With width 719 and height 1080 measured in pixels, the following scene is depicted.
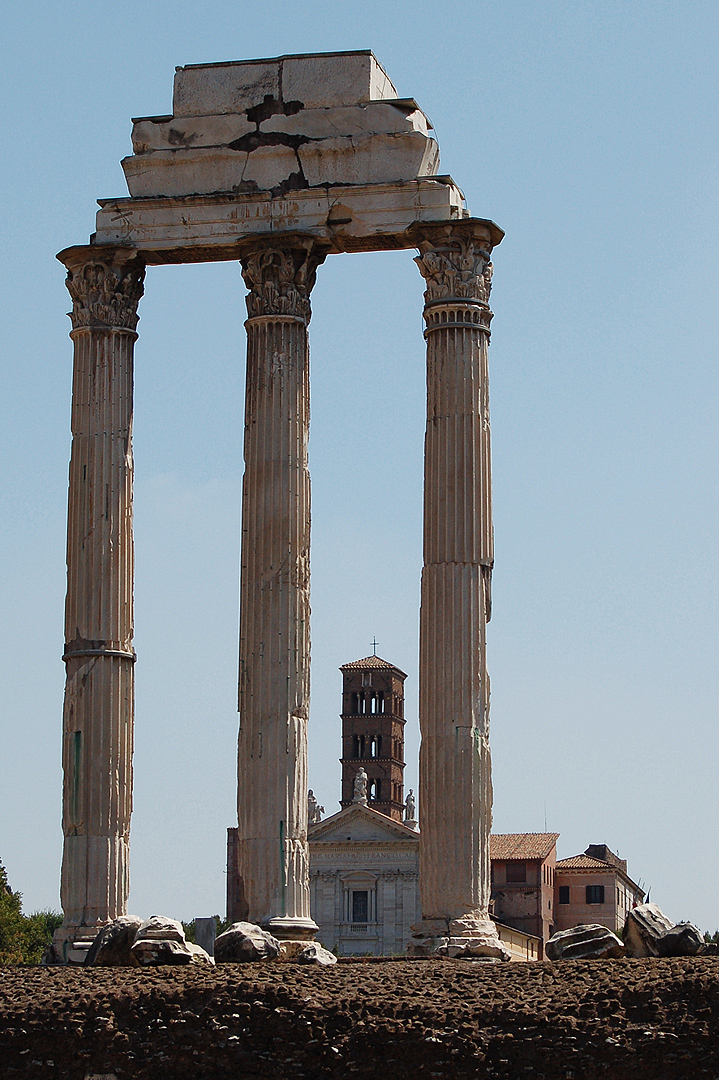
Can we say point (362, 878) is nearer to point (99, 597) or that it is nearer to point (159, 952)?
point (99, 597)

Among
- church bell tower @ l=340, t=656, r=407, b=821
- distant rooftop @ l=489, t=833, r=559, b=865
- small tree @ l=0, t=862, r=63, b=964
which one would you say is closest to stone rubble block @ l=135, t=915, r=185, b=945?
small tree @ l=0, t=862, r=63, b=964

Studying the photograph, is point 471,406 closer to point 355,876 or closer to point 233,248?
point 233,248

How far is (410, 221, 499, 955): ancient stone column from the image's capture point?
3045 centimetres

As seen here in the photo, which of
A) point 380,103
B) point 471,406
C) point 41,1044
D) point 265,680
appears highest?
point 380,103

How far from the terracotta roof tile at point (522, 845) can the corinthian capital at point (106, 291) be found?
8880cm

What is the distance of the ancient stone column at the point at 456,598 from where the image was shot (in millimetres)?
30453

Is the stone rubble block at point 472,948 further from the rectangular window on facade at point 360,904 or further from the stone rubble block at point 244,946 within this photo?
the rectangular window on facade at point 360,904

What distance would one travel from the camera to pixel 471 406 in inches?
1249

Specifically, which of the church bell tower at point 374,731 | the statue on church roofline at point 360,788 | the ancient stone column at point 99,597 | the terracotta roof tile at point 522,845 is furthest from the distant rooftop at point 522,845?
the ancient stone column at point 99,597

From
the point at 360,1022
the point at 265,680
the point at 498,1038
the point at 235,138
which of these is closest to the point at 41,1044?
the point at 360,1022

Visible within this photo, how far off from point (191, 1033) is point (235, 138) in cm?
1517

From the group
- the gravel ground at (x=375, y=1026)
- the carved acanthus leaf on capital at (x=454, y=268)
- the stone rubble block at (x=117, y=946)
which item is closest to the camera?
the gravel ground at (x=375, y=1026)

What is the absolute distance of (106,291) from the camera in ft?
109

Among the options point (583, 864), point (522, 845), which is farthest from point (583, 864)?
point (522, 845)
